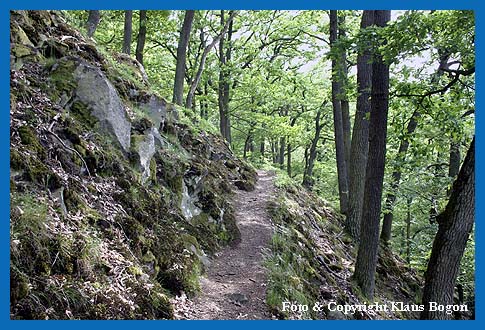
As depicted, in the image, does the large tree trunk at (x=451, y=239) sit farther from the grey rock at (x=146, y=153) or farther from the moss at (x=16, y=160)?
the moss at (x=16, y=160)

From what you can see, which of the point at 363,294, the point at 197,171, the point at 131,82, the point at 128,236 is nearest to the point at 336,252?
the point at 363,294

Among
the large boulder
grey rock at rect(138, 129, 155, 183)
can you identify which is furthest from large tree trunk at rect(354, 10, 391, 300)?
the large boulder

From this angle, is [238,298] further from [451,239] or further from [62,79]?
[62,79]

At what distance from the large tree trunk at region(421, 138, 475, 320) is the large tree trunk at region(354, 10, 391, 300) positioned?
68.2 inches

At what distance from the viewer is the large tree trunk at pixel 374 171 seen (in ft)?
20.8

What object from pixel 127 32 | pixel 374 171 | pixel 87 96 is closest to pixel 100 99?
pixel 87 96

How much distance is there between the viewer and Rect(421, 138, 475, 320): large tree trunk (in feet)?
15.6

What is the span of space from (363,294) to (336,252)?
183 cm

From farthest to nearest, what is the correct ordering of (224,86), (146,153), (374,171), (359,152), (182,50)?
(224,86) < (182,50) < (359,152) < (374,171) < (146,153)

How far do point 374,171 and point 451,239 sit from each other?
207 cm

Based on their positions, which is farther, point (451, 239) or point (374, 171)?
point (374, 171)

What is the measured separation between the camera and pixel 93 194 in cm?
477

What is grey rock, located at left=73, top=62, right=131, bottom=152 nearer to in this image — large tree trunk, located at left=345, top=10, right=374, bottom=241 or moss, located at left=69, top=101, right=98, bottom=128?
moss, located at left=69, top=101, right=98, bottom=128

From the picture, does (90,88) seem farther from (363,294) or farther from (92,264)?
(363,294)
